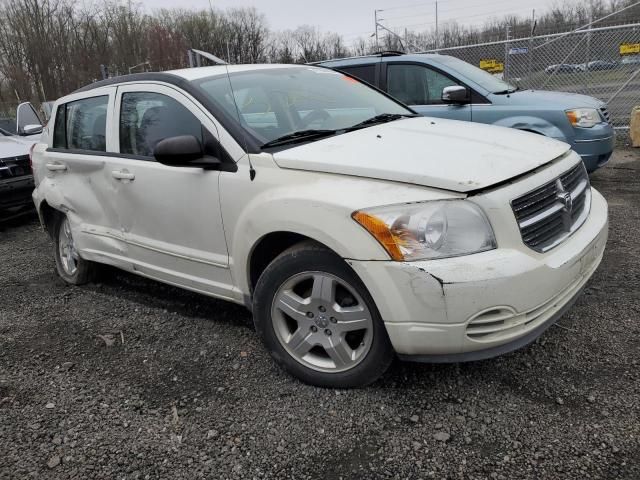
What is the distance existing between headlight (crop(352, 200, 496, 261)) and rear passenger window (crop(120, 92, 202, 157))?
1.38 metres

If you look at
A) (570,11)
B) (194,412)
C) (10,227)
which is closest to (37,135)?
(10,227)

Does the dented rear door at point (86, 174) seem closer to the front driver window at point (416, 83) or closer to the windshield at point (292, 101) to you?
the windshield at point (292, 101)

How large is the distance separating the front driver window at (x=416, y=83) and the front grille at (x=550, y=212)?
403cm

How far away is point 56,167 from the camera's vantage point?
162 inches

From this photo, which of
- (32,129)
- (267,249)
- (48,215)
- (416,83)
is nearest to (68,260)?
(48,215)

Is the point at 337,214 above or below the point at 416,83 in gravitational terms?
below

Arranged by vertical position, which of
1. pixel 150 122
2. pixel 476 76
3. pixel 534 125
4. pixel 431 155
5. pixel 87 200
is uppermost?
pixel 150 122

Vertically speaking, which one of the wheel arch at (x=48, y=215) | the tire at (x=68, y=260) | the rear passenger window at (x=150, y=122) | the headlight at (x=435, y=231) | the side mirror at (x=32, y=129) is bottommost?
the tire at (x=68, y=260)

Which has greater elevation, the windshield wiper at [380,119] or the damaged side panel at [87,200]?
the windshield wiper at [380,119]

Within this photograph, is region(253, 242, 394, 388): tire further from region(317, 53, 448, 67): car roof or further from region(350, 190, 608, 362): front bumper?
region(317, 53, 448, 67): car roof

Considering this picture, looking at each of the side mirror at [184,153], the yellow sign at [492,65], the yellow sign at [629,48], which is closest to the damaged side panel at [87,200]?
the side mirror at [184,153]

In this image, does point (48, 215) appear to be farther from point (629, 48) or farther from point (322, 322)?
point (629, 48)

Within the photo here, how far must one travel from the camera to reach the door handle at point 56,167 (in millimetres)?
4048

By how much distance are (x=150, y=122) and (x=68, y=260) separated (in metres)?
1.85
